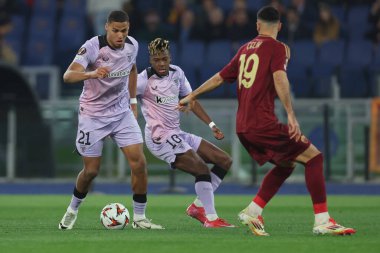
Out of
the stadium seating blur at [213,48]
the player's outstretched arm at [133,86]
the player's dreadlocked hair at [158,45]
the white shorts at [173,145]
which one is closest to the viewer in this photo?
the player's outstretched arm at [133,86]

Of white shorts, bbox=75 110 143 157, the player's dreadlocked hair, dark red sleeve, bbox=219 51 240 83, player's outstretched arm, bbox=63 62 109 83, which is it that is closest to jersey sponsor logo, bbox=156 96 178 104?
the player's dreadlocked hair

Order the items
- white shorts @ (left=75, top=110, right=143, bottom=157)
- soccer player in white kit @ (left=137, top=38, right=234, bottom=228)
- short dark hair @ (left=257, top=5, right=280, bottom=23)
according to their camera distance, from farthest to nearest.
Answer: soccer player in white kit @ (left=137, top=38, right=234, bottom=228)
white shorts @ (left=75, top=110, right=143, bottom=157)
short dark hair @ (left=257, top=5, right=280, bottom=23)

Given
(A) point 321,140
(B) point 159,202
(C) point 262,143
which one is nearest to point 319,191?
(C) point 262,143

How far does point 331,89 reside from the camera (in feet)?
76.7

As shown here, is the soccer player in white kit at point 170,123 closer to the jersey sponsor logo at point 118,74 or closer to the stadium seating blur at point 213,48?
the jersey sponsor logo at point 118,74

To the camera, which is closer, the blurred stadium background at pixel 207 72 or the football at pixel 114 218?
the football at pixel 114 218

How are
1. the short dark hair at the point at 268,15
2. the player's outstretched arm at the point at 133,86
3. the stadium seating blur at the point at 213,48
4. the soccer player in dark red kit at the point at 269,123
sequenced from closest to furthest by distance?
the soccer player in dark red kit at the point at 269,123
the short dark hair at the point at 268,15
the player's outstretched arm at the point at 133,86
the stadium seating blur at the point at 213,48

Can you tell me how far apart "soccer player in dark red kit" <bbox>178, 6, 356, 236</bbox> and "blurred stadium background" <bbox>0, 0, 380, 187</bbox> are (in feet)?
38.6

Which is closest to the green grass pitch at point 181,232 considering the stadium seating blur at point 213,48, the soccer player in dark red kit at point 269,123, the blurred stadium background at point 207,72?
the soccer player in dark red kit at point 269,123

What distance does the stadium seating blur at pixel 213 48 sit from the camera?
2358 centimetres

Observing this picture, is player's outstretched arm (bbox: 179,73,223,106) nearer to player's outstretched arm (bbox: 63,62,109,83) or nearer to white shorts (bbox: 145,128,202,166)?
player's outstretched arm (bbox: 63,62,109,83)

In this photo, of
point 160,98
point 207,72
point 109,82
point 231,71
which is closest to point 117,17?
point 109,82

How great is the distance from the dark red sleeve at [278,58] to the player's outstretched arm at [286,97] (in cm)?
6

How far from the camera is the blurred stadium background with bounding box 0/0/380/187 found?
22.8 meters
